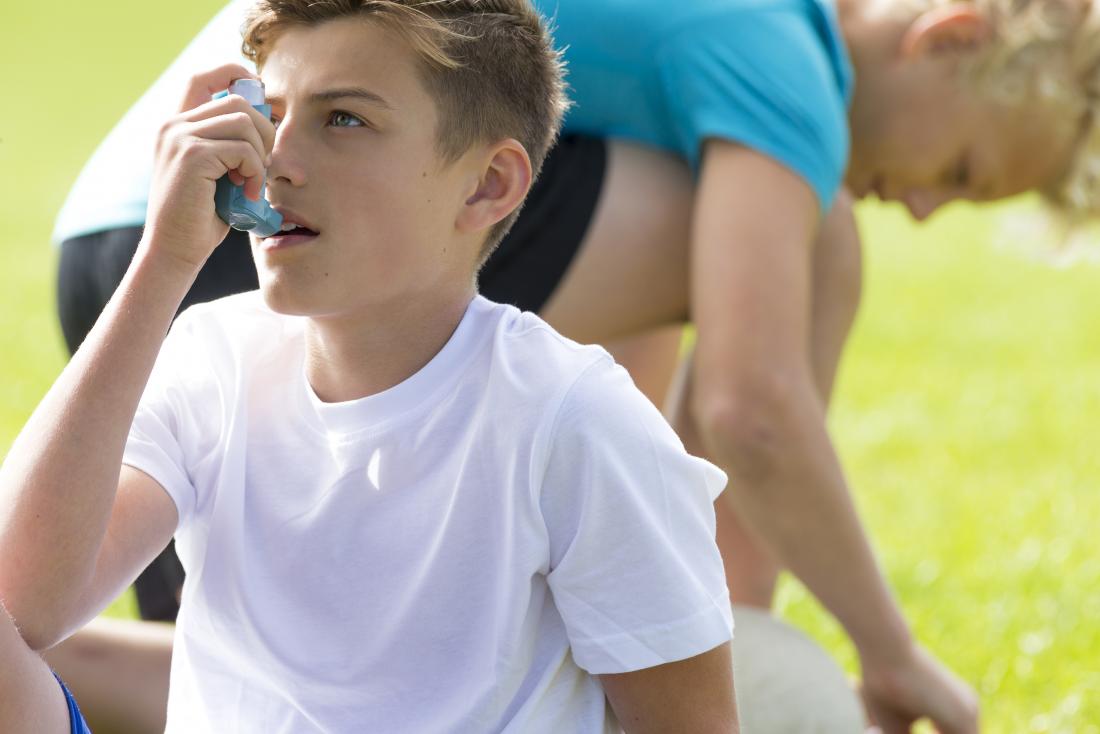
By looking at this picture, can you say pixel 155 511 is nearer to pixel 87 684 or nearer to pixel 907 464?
pixel 87 684

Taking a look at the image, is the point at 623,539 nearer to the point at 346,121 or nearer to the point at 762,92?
the point at 346,121

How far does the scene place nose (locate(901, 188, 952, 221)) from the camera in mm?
2842

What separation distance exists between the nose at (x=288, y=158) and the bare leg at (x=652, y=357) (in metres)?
1.35

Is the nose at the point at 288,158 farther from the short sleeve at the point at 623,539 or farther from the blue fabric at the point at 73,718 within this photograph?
the blue fabric at the point at 73,718

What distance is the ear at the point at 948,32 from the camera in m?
2.69

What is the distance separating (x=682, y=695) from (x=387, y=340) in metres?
0.50

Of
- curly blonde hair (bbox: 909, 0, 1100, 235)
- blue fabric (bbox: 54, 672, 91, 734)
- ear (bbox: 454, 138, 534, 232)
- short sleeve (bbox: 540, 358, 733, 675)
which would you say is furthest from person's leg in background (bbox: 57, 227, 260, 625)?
curly blonde hair (bbox: 909, 0, 1100, 235)

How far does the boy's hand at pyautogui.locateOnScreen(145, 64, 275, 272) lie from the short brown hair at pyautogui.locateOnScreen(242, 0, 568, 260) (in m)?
0.17

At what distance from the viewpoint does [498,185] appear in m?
1.79

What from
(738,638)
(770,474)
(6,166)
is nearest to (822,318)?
(770,474)

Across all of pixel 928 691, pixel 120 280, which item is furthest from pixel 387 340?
pixel 928 691

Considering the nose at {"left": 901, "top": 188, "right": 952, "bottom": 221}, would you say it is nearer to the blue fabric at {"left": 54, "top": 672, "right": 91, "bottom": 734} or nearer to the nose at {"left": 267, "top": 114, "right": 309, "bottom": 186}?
the nose at {"left": 267, "top": 114, "right": 309, "bottom": 186}

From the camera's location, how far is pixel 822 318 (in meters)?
2.74

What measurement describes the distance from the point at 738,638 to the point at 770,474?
261 mm
